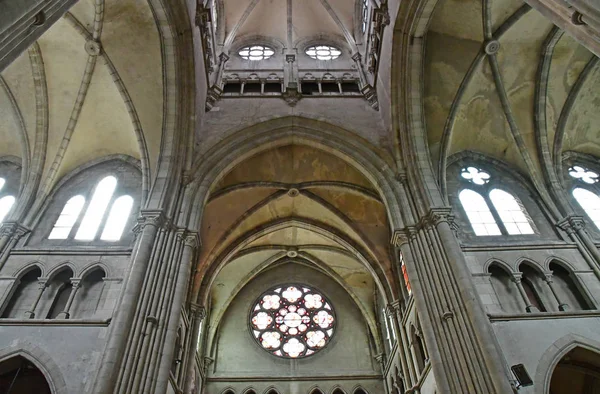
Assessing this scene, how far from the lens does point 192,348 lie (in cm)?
1441

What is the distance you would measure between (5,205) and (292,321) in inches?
422

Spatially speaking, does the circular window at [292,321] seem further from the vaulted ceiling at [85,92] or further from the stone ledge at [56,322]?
the stone ledge at [56,322]

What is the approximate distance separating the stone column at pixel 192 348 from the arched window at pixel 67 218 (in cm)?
454

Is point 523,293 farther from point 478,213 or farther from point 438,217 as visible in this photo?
point 478,213

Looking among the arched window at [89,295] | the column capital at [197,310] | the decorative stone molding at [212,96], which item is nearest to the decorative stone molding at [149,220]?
the arched window at [89,295]

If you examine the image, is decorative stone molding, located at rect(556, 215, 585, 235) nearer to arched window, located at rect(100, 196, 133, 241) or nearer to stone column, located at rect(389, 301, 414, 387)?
stone column, located at rect(389, 301, 414, 387)

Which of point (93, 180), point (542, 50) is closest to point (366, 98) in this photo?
Answer: point (542, 50)

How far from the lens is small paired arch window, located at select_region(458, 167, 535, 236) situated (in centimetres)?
1262

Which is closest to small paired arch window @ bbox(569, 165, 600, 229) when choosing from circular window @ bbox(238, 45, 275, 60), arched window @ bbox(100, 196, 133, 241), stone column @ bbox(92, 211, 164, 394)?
stone column @ bbox(92, 211, 164, 394)

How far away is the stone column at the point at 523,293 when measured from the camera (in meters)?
10.5

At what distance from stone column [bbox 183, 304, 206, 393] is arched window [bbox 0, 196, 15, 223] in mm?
5834

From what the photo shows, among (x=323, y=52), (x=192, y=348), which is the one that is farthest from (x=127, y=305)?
(x=323, y=52)

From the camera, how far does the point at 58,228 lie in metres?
12.3

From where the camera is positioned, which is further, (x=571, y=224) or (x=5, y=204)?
(x=5, y=204)
